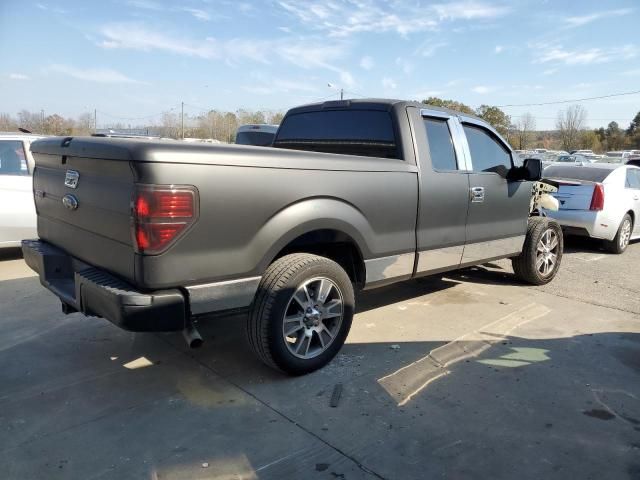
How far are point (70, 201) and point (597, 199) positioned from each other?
7.68 meters

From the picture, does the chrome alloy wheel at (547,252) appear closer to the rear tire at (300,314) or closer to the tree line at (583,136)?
the rear tire at (300,314)

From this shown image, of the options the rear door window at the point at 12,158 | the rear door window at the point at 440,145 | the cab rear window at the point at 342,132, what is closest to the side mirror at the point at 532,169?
the rear door window at the point at 440,145

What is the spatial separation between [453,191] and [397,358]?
158 cm

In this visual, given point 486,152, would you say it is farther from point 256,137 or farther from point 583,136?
point 583,136

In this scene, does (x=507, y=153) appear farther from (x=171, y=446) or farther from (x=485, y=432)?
(x=171, y=446)

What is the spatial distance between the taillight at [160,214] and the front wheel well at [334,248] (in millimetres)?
844

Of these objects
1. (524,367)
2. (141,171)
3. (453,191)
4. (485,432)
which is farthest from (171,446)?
(453,191)

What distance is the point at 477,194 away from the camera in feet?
16.0

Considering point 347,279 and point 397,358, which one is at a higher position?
point 347,279

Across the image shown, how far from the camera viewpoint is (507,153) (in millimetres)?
5547

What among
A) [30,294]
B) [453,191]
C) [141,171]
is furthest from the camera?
[30,294]

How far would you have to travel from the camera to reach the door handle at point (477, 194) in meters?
4.83

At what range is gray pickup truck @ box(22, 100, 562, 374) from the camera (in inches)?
113

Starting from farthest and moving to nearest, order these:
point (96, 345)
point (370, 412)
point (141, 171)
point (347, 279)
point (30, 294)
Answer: point (30, 294), point (96, 345), point (347, 279), point (370, 412), point (141, 171)
